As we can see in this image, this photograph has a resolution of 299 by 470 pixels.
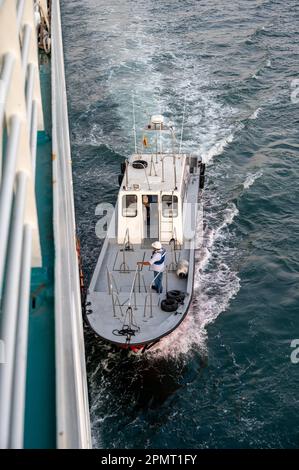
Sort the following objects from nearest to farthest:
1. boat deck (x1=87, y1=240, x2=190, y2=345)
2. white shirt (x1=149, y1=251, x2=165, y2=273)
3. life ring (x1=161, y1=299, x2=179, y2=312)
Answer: boat deck (x1=87, y1=240, x2=190, y2=345) → life ring (x1=161, y1=299, x2=179, y2=312) → white shirt (x1=149, y1=251, x2=165, y2=273)

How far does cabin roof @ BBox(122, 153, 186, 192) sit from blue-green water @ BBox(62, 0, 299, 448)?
10.7 ft

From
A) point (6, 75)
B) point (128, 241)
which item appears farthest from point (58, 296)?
point (128, 241)

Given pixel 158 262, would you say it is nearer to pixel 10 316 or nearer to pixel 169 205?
pixel 169 205

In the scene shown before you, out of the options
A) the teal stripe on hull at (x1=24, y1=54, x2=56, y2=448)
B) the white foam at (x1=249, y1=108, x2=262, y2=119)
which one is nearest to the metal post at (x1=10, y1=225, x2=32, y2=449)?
the teal stripe on hull at (x1=24, y1=54, x2=56, y2=448)

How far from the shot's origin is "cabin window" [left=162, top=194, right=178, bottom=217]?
60.8 feet

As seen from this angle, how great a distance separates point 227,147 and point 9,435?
25515 millimetres

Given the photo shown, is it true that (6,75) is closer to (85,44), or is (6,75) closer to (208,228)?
(208,228)

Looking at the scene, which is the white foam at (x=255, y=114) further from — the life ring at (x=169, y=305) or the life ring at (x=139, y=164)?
the life ring at (x=169, y=305)

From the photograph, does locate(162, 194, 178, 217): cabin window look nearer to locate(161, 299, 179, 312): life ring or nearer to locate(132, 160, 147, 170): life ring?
locate(132, 160, 147, 170): life ring

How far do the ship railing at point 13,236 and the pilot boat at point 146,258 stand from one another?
9.01 m

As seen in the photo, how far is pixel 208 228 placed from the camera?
22406mm

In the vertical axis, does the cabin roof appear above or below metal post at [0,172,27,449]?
below

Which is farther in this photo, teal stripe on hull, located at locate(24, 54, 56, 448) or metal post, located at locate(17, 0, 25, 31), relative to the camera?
metal post, located at locate(17, 0, 25, 31)

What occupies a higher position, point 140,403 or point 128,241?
point 128,241
